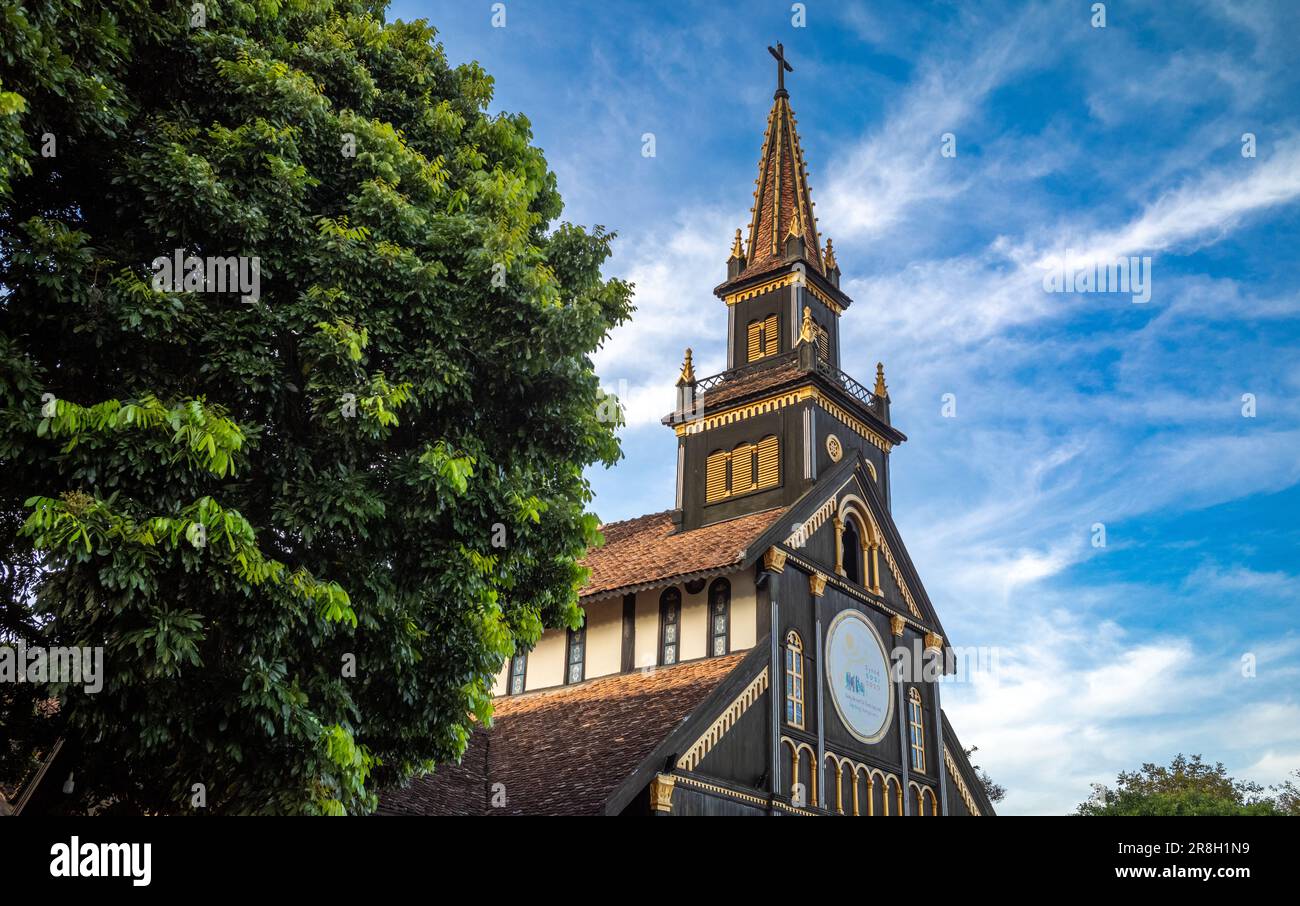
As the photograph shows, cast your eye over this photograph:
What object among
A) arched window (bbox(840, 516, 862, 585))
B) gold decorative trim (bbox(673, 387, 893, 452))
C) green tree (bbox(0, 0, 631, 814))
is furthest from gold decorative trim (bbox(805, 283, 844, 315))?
green tree (bbox(0, 0, 631, 814))

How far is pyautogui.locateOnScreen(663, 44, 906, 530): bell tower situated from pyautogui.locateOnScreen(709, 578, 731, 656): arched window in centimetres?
415

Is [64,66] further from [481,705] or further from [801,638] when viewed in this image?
[801,638]

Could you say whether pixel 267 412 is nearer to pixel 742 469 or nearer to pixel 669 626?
pixel 669 626

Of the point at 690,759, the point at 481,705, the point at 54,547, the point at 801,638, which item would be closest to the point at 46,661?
the point at 54,547

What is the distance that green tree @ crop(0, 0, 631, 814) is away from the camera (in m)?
13.2

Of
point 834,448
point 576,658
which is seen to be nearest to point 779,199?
point 834,448

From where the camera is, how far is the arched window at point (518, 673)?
3338 cm

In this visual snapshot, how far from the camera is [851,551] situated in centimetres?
3366

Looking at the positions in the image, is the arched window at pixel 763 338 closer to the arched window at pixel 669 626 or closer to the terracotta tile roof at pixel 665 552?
the terracotta tile roof at pixel 665 552

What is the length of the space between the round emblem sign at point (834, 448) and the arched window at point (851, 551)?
1880 millimetres

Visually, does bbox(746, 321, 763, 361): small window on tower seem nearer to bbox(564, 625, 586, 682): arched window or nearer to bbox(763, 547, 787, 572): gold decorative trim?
bbox(763, 547, 787, 572): gold decorative trim

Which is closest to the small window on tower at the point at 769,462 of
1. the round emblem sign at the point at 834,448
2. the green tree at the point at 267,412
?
the round emblem sign at the point at 834,448

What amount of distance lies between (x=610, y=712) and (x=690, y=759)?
13.3 feet
